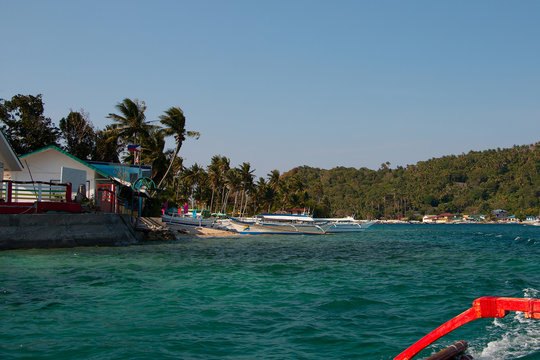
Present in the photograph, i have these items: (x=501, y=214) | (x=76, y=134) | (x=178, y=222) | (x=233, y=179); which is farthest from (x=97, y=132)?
(x=501, y=214)

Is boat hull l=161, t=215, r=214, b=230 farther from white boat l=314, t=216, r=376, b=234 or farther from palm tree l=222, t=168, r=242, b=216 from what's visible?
palm tree l=222, t=168, r=242, b=216

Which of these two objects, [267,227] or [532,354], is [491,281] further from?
[267,227]

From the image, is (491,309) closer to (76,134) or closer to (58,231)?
(58,231)

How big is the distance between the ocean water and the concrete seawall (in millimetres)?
4348

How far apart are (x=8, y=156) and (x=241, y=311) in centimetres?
2285

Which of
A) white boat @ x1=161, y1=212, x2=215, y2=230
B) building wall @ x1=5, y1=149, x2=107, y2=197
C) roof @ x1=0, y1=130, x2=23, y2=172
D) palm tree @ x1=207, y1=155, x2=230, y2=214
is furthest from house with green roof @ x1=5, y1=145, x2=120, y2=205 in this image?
palm tree @ x1=207, y1=155, x2=230, y2=214

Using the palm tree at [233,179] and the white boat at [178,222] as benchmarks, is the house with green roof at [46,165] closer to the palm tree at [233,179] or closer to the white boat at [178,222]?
the white boat at [178,222]

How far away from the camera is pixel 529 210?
18362 cm

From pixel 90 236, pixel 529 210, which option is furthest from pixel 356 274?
pixel 529 210

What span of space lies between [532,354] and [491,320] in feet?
7.77

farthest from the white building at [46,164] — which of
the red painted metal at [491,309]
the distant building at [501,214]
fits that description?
the distant building at [501,214]

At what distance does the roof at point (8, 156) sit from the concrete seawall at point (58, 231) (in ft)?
19.2

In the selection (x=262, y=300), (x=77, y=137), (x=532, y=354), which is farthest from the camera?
(x=77, y=137)

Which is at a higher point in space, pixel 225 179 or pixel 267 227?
pixel 225 179
